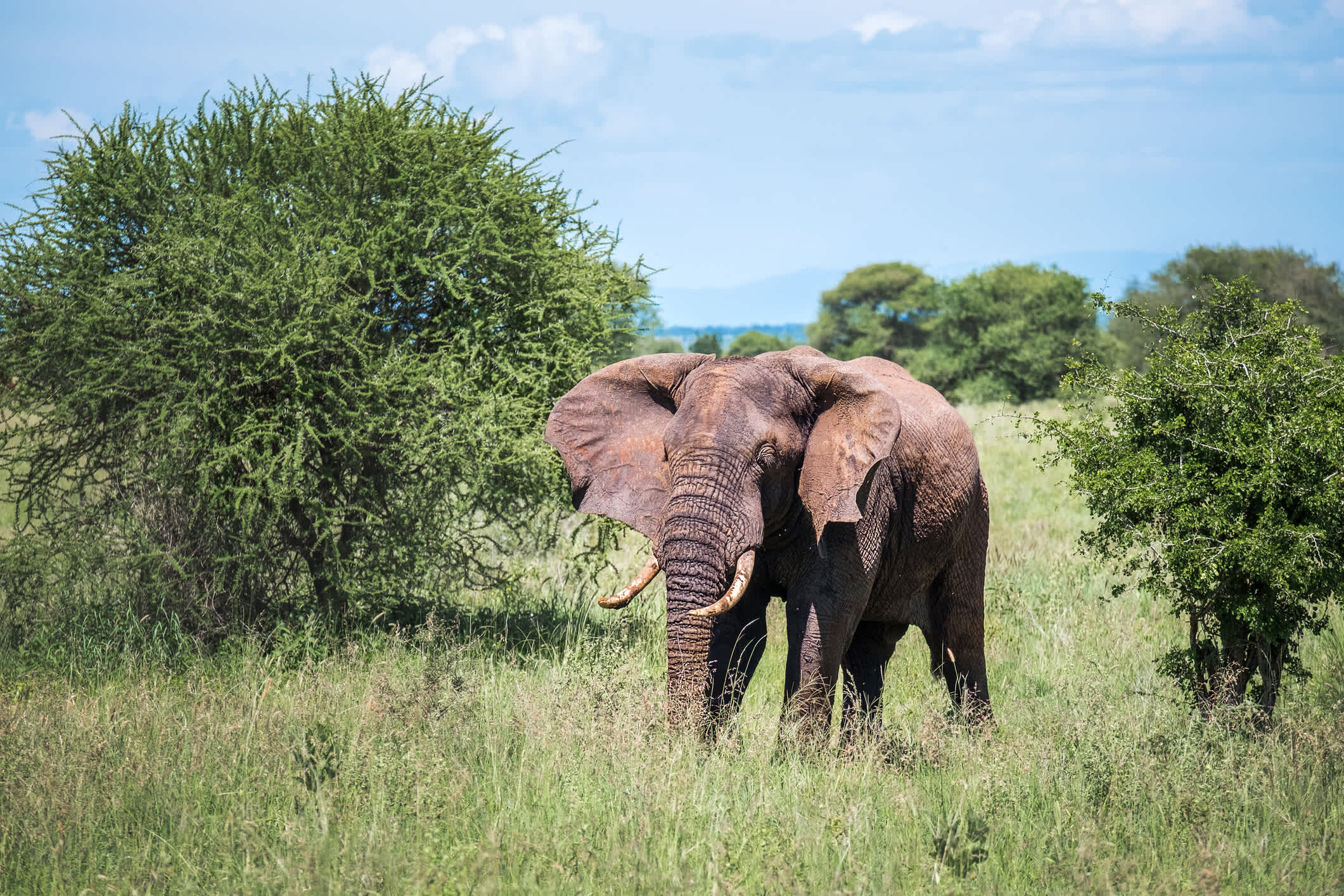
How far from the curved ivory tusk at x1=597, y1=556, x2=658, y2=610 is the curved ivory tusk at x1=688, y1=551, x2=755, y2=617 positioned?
0.33 m

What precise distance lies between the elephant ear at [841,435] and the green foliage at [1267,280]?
3968 cm

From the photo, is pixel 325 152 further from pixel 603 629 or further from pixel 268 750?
pixel 268 750

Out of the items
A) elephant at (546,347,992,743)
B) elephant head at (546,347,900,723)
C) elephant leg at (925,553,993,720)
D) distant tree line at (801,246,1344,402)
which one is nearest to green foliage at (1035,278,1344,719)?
elephant leg at (925,553,993,720)

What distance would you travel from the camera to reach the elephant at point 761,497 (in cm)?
514

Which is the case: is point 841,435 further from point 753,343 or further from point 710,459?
point 753,343

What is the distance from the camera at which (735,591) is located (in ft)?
16.5

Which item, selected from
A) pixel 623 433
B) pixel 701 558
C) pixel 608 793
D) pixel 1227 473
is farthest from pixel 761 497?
pixel 1227 473

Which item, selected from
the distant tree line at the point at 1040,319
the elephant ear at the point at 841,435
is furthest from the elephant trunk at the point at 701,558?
the distant tree line at the point at 1040,319

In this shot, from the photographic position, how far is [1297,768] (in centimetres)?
554

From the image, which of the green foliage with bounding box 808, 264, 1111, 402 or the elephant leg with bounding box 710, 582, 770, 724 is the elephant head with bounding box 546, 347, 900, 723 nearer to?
the elephant leg with bounding box 710, 582, 770, 724

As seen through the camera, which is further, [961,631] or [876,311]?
[876,311]

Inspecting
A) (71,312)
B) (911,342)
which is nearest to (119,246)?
(71,312)

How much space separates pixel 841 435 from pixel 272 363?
495 centimetres

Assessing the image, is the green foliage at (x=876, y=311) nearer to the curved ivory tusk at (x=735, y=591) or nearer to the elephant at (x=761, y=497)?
the elephant at (x=761, y=497)
